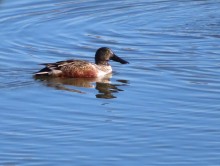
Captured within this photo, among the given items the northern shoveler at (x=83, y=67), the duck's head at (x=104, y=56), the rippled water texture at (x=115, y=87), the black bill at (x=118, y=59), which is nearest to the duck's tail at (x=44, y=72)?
the northern shoveler at (x=83, y=67)

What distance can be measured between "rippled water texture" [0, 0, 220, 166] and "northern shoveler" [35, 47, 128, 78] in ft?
0.50

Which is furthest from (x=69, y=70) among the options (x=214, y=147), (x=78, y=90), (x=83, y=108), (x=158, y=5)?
(x=158, y=5)

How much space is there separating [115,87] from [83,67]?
0.99 metres

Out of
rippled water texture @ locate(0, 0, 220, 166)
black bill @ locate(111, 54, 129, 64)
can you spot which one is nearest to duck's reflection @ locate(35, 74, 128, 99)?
rippled water texture @ locate(0, 0, 220, 166)

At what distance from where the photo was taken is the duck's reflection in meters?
14.7

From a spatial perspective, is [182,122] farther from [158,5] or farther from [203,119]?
[158,5]

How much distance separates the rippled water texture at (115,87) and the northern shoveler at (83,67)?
153mm

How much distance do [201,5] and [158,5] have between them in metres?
1.00

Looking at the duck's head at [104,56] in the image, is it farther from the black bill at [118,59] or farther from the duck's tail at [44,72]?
the duck's tail at [44,72]

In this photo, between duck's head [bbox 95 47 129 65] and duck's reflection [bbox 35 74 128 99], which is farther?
duck's head [bbox 95 47 129 65]

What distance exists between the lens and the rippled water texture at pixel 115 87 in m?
11.0

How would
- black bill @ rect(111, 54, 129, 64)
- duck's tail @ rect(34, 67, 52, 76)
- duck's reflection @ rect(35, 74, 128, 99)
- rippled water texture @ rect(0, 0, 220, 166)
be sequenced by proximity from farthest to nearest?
black bill @ rect(111, 54, 129, 64)
duck's tail @ rect(34, 67, 52, 76)
duck's reflection @ rect(35, 74, 128, 99)
rippled water texture @ rect(0, 0, 220, 166)

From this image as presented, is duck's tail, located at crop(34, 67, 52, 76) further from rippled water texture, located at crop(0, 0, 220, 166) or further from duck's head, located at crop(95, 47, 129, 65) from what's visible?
duck's head, located at crop(95, 47, 129, 65)

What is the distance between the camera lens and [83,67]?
15695 mm
